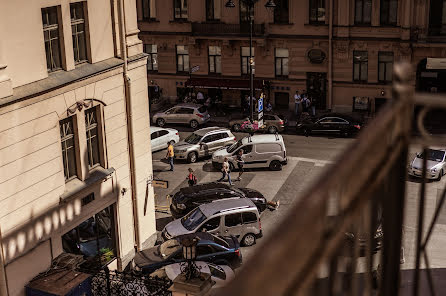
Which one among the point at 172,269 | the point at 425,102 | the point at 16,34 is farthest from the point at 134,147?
the point at 425,102

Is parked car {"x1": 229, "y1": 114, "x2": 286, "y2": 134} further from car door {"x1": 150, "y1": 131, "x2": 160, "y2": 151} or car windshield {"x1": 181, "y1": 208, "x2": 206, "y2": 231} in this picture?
car windshield {"x1": 181, "y1": 208, "x2": 206, "y2": 231}

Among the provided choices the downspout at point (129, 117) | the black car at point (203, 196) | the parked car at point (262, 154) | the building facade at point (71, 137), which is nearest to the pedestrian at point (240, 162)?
the parked car at point (262, 154)

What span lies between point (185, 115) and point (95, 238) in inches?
830

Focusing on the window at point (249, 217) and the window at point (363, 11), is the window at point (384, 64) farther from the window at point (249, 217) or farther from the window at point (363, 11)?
the window at point (249, 217)

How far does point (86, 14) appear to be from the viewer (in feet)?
72.1

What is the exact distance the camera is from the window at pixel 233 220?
26469 millimetres

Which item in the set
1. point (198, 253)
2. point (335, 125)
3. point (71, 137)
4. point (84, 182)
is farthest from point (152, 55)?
point (71, 137)

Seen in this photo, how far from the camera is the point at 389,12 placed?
4234 centimetres

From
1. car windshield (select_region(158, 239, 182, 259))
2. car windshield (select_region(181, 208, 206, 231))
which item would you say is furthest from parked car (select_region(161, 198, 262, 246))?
car windshield (select_region(158, 239, 182, 259))

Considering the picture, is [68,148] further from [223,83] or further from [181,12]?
[181,12]

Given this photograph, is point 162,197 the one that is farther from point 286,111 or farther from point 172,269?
point 286,111

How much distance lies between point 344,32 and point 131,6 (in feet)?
72.5

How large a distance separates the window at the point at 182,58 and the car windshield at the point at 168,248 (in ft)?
83.0

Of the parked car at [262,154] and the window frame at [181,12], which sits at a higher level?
the window frame at [181,12]
